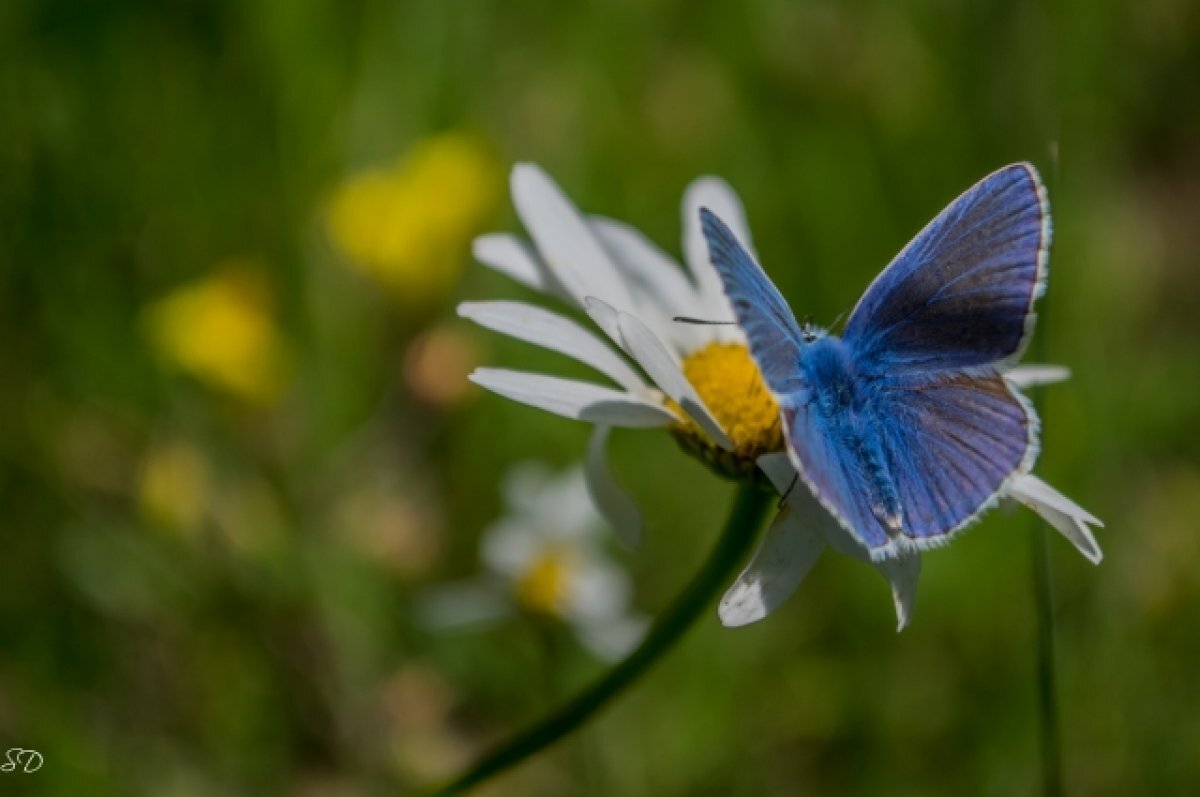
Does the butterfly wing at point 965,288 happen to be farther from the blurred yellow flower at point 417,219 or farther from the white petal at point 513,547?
the blurred yellow flower at point 417,219

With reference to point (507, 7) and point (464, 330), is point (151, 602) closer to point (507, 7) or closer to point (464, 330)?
point (464, 330)

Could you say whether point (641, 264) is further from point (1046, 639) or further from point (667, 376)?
point (1046, 639)

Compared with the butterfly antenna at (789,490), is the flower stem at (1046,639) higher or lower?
lower

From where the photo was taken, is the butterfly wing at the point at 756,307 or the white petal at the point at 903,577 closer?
the butterfly wing at the point at 756,307

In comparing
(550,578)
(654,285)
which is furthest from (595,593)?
(654,285)

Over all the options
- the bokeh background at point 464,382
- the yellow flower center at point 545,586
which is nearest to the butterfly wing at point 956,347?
the bokeh background at point 464,382
